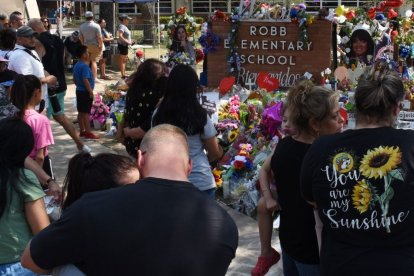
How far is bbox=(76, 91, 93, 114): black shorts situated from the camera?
26.0 ft

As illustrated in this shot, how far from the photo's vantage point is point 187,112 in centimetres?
350

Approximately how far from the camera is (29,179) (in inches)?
103

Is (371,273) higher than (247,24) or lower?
lower

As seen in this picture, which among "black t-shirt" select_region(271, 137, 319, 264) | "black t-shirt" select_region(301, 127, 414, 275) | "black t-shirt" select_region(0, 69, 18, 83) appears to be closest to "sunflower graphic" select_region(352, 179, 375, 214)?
"black t-shirt" select_region(301, 127, 414, 275)

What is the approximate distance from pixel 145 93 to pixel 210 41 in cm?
475

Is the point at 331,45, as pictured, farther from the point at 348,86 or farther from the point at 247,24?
the point at 348,86

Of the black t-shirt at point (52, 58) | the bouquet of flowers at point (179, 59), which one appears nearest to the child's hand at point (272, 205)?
the black t-shirt at point (52, 58)

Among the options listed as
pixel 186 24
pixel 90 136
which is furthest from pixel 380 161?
pixel 186 24

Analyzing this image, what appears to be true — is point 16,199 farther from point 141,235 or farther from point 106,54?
point 106,54

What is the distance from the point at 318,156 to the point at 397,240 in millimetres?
425

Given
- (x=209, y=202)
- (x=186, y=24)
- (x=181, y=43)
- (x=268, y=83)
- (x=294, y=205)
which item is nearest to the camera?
(x=209, y=202)

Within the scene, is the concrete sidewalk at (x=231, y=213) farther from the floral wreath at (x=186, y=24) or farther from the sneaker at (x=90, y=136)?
the floral wreath at (x=186, y=24)

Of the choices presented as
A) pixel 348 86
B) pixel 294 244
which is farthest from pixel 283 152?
pixel 348 86

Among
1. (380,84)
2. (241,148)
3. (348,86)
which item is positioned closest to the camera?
(380,84)
